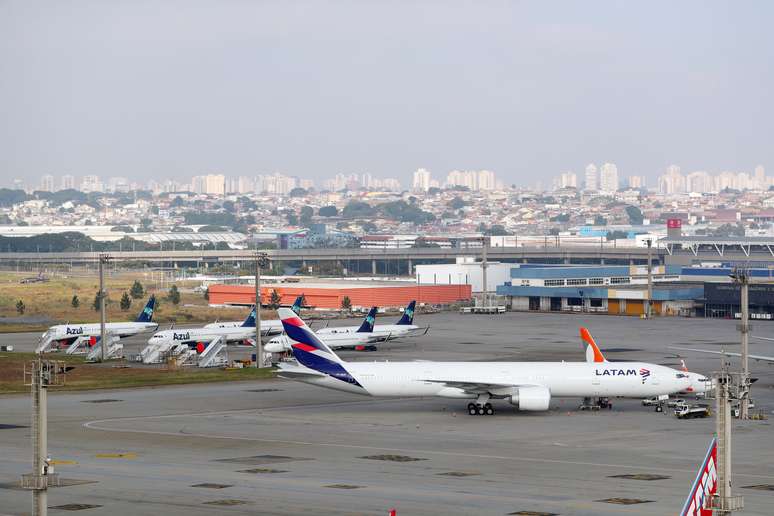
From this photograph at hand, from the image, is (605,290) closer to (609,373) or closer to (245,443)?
(609,373)

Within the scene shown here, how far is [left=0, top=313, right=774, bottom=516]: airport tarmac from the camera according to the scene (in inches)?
1900

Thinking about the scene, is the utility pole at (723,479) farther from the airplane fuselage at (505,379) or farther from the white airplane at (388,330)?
the white airplane at (388,330)

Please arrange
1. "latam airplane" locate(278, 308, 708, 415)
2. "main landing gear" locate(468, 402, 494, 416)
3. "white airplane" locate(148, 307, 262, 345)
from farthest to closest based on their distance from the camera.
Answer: "white airplane" locate(148, 307, 262, 345)
"main landing gear" locate(468, 402, 494, 416)
"latam airplane" locate(278, 308, 708, 415)

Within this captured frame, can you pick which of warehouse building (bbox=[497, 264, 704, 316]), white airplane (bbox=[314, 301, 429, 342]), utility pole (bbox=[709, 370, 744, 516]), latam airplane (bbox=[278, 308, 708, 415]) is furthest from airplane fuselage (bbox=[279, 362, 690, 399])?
warehouse building (bbox=[497, 264, 704, 316])

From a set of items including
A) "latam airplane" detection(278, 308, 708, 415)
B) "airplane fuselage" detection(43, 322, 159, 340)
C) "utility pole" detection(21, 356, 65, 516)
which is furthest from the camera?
"airplane fuselage" detection(43, 322, 159, 340)

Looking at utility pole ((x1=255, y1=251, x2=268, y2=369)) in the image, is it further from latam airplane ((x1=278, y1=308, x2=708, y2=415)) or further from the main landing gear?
the main landing gear

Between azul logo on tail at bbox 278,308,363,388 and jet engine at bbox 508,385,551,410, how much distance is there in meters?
8.86

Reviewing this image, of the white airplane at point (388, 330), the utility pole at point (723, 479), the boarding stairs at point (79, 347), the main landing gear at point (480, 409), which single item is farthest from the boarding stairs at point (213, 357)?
the utility pole at point (723, 479)

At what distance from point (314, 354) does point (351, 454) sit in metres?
13.8

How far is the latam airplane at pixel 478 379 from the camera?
72.8 metres

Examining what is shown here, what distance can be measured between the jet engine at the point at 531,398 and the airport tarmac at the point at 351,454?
0.83 m

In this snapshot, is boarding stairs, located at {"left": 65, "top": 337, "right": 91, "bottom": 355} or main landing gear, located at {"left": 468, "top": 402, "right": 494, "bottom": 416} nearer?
main landing gear, located at {"left": 468, "top": 402, "right": 494, "bottom": 416}

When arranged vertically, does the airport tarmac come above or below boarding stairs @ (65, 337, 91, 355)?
above

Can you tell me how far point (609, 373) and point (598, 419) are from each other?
3119 millimetres
